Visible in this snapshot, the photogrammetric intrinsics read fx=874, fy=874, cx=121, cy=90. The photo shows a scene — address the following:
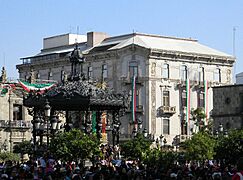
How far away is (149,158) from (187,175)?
1252 centimetres

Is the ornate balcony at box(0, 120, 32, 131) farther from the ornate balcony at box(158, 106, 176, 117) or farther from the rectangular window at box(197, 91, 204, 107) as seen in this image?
the rectangular window at box(197, 91, 204, 107)

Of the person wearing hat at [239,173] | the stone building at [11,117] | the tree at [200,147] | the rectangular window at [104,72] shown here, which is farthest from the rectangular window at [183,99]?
the person wearing hat at [239,173]

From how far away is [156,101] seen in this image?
92.7 m

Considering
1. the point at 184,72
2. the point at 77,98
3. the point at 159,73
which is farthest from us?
the point at 184,72

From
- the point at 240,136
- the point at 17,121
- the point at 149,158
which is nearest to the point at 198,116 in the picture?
the point at 17,121

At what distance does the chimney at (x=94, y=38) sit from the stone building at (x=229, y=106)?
23.7 metres

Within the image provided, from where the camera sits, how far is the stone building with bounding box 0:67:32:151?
265ft

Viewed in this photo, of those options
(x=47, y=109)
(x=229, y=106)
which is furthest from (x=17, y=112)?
(x=47, y=109)

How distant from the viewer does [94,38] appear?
101 meters

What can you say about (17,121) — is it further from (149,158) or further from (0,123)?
(149,158)

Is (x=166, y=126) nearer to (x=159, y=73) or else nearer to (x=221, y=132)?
(x=159, y=73)

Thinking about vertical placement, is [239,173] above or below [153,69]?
below

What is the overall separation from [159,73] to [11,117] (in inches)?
738

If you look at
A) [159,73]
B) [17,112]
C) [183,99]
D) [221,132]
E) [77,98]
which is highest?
[159,73]
